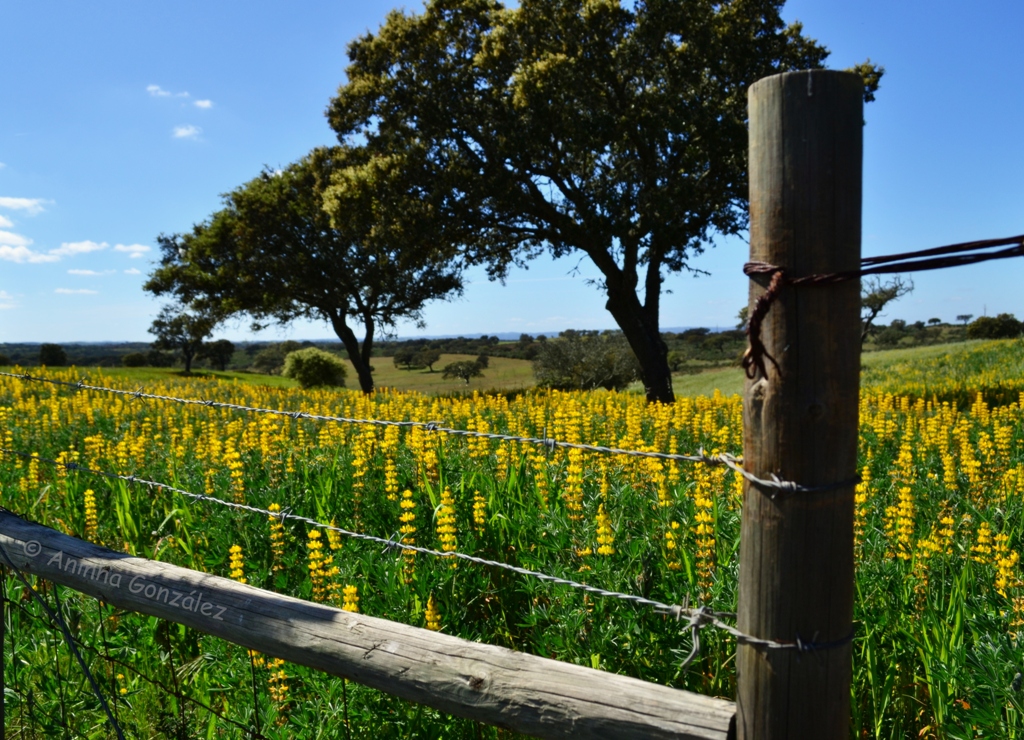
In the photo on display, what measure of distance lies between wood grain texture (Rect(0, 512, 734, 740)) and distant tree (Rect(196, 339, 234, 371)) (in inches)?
2871

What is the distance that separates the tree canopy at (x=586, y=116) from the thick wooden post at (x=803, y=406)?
48.4 feet

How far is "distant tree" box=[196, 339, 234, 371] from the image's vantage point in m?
71.8

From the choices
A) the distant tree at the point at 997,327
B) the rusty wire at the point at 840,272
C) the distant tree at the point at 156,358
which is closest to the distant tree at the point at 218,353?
the distant tree at the point at 156,358

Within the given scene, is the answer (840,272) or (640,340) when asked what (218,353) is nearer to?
(640,340)

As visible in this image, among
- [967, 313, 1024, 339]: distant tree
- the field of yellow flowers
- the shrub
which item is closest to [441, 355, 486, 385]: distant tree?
the shrub

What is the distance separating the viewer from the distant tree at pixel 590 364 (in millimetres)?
32500

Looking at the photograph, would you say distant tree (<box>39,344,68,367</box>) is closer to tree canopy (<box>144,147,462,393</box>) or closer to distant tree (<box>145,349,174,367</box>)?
distant tree (<box>145,349,174,367</box>)

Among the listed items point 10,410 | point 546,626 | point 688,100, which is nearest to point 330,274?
point 688,100

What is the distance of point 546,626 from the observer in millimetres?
3572

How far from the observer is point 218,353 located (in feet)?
245

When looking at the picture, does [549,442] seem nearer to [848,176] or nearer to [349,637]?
[349,637]

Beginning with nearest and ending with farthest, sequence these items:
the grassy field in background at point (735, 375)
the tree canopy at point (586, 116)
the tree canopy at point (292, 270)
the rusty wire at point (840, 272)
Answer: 1. the rusty wire at point (840, 272)
2. the tree canopy at point (586, 116)
3. the tree canopy at point (292, 270)
4. the grassy field in background at point (735, 375)

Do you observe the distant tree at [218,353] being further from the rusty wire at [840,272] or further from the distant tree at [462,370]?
the rusty wire at [840,272]

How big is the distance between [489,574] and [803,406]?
2704mm
